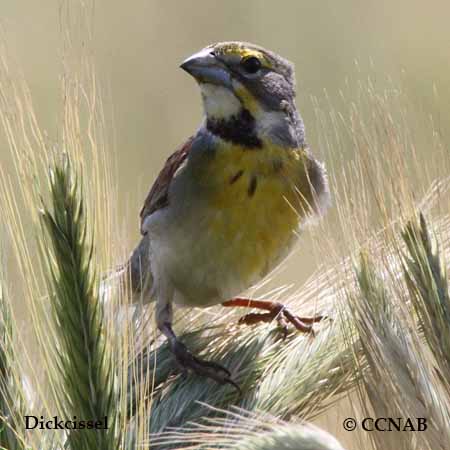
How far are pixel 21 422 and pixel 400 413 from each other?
788mm

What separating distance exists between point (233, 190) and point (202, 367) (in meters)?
1.04

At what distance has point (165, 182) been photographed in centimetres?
445

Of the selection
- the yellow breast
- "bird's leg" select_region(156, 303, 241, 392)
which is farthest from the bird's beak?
"bird's leg" select_region(156, 303, 241, 392)

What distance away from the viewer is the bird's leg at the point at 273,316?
3518 millimetres

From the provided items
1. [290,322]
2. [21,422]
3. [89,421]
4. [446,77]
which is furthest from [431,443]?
[446,77]

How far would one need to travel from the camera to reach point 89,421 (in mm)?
2490

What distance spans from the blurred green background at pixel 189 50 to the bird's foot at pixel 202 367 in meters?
2.66

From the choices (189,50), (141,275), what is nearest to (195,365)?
(141,275)

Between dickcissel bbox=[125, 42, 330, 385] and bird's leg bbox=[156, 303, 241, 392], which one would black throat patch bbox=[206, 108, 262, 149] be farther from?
→ bird's leg bbox=[156, 303, 241, 392]

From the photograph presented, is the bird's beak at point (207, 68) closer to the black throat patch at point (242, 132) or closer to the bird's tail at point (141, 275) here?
the black throat patch at point (242, 132)

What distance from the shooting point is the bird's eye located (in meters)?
4.16

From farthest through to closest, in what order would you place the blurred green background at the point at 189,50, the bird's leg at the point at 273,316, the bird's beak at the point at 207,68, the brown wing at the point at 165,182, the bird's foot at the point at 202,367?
the blurred green background at the point at 189,50 < the brown wing at the point at 165,182 < the bird's beak at the point at 207,68 < the bird's leg at the point at 273,316 < the bird's foot at the point at 202,367

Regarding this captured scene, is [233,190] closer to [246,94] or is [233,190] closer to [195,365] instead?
[246,94]

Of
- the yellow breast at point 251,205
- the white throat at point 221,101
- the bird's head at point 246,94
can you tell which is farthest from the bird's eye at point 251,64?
the yellow breast at point 251,205
